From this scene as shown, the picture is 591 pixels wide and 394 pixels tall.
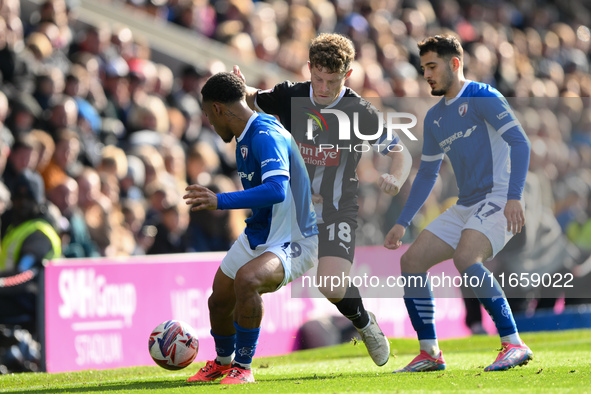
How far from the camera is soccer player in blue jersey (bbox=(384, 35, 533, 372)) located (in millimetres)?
6977

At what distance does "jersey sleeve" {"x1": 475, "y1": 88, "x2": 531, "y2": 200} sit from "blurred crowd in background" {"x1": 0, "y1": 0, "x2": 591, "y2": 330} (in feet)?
4.30

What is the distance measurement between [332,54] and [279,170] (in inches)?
47.8

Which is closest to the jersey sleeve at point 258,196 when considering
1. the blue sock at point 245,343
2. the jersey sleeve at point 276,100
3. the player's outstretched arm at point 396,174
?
the blue sock at point 245,343

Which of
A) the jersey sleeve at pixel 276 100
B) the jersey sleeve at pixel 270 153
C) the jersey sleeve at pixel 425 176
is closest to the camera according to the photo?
the jersey sleeve at pixel 270 153

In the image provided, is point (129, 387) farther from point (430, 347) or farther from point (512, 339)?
point (512, 339)

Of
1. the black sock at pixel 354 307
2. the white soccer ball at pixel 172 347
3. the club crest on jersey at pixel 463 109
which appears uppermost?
the club crest on jersey at pixel 463 109

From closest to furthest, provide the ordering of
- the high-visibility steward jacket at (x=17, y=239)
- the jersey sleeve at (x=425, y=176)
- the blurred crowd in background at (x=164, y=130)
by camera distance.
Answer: the jersey sleeve at (x=425, y=176) → the high-visibility steward jacket at (x=17, y=239) → the blurred crowd in background at (x=164, y=130)

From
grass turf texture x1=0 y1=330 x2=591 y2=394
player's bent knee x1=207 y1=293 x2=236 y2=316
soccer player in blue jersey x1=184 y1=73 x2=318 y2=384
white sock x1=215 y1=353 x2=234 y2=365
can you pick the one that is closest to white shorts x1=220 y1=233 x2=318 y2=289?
soccer player in blue jersey x1=184 y1=73 x2=318 y2=384

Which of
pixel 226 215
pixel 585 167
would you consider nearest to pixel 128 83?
pixel 226 215

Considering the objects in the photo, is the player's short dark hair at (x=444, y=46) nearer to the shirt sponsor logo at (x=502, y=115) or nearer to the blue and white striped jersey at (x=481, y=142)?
the blue and white striped jersey at (x=481, y=142)

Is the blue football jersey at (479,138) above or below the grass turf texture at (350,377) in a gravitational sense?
above

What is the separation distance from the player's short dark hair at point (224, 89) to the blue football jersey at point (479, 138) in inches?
72.1

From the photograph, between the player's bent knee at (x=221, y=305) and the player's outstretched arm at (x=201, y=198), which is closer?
the player's outstretched arm at (x=201, y=198)

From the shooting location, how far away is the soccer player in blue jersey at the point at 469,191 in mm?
6977
